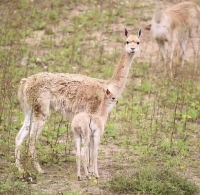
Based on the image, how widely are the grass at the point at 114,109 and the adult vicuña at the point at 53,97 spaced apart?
0.33 meters

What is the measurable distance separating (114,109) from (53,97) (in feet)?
10.2

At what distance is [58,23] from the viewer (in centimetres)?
1658

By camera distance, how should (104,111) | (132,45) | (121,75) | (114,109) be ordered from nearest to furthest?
(104,111) < (121,75) < (132,45) < (114,109)

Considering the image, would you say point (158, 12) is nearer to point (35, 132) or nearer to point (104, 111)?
point (104, 111)

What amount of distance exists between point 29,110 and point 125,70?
1561mm

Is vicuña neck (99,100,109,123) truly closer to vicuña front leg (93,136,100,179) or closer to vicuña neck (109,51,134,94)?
vicuña front leg (93,136,100,179)

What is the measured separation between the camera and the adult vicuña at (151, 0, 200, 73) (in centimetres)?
1480

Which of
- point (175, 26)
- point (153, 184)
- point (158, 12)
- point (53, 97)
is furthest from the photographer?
point (175, 26)

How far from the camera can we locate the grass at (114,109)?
28.1 ft

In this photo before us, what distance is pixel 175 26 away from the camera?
1522 centimetres

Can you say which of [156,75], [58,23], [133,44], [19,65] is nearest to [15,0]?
[58,23]

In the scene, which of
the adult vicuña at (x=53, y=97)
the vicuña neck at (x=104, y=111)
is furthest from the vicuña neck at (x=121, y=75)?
the vicuña neck at (x=104, y=111)

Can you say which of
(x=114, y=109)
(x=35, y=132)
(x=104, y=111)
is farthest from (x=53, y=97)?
(x=114, y=109)

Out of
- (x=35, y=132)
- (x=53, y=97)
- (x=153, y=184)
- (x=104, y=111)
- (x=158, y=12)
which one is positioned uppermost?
(x=158, y=12)
